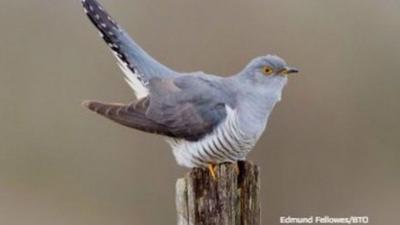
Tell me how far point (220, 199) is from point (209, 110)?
0.80 metres

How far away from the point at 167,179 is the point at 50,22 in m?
1.51

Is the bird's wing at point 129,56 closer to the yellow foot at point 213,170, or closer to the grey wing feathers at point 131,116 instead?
the grey wing feathers at point 131,116

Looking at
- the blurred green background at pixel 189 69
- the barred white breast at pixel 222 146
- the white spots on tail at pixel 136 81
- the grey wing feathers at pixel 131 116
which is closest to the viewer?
the barred white breast at pixel 222 146

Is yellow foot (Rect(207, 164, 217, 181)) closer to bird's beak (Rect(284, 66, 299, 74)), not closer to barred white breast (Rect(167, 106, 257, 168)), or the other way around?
barred white breast (Rect(167, 106, 257, 168))

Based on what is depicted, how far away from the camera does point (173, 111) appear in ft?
13.2

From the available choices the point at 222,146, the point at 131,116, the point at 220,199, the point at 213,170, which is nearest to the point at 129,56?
the point at 131,116

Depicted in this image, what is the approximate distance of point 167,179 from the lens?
5.66 meters

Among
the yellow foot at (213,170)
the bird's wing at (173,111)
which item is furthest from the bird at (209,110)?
the yellow foot at (213,170)

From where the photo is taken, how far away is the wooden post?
315cm

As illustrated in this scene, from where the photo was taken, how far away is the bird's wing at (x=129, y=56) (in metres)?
4.28

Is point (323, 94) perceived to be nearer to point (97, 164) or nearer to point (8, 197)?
point (97, 164)

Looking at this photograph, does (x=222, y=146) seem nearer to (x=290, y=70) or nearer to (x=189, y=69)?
(x=290, y=70)

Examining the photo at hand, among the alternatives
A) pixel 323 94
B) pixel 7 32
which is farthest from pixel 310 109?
pixel 7 32

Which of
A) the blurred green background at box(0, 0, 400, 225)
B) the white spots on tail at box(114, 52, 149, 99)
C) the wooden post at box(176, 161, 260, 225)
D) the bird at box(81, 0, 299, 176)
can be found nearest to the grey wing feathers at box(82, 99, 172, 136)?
the bird at box(81, 0, 299, 176)
